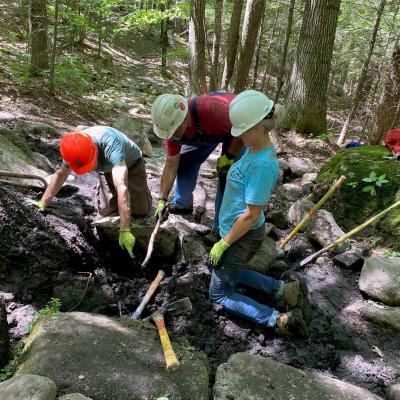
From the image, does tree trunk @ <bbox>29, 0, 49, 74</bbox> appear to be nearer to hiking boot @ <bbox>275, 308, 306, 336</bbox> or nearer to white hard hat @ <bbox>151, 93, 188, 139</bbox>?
white hard hat @ <bbox>151, 93, 188, 139</bbox>

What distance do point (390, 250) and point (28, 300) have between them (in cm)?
416

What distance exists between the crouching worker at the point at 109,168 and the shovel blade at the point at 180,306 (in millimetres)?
702

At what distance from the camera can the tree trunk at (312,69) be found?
8.29 meters

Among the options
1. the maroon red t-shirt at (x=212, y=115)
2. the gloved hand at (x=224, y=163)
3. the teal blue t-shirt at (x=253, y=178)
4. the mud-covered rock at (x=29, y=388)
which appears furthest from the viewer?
the gloved hand at (x=224, y=163)

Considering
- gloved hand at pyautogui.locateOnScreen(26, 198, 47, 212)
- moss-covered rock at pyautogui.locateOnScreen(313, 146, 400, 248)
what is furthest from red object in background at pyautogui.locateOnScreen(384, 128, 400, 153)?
gloved hand at pyautogui.locateOnScreen(26, 198, 47, 212)

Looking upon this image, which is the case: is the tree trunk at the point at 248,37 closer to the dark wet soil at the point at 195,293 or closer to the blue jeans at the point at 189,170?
the blue jeans at the point at 189,170

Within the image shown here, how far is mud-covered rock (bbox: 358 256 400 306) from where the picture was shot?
146 inches

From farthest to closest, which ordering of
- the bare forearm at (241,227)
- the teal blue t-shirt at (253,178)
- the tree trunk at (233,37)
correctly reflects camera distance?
the tree trunk at (233,37), the bare forearm at (241,227), the teal blue t-shirt at (253,178)

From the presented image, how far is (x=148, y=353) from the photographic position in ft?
8.83

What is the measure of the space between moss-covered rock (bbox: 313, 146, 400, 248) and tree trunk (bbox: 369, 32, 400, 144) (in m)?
3.34

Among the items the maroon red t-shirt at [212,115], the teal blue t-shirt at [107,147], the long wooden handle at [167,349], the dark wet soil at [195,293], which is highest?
the maroon red t-shirt at [212,115]

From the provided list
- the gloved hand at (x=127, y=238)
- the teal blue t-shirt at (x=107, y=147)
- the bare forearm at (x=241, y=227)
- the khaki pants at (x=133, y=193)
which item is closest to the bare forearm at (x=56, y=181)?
the teal blue t-shirt at (x=107, y=147)

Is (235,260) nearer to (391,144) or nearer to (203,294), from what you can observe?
(203,294)

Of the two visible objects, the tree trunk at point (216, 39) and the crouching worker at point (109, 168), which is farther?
the tree trunk at point (216, 39)
